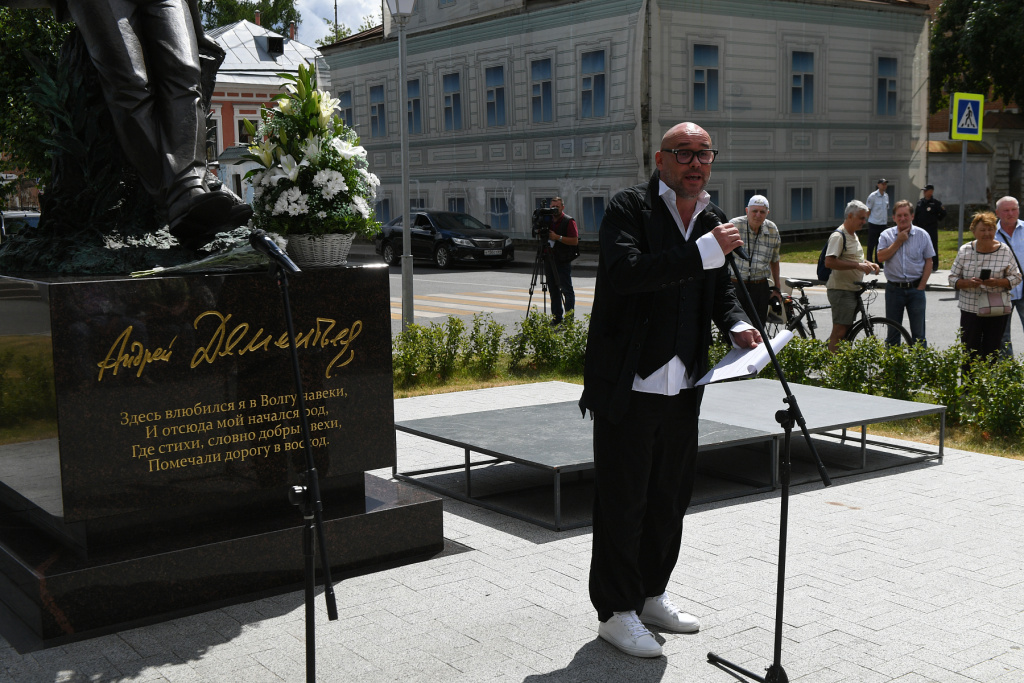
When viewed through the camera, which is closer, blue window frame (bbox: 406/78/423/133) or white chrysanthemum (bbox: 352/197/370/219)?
white chrysanthemum (bbox: 352/197/370/219)

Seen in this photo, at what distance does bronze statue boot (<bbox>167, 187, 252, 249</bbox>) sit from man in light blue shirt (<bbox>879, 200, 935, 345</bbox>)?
6939mm

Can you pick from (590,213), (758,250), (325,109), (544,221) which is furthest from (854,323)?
(590,213)

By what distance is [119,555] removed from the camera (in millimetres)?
4906

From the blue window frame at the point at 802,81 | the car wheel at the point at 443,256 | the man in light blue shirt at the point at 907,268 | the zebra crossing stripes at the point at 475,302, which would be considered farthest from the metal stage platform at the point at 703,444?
the blue window frame at the point at 802,81

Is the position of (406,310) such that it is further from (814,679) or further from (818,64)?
(818,64)

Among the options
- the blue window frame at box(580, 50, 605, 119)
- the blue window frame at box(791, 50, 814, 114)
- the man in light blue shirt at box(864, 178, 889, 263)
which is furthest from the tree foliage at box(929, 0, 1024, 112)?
the man in light blue shirt at box(864, 178, 889, 263)

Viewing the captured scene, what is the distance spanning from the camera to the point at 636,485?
438cm

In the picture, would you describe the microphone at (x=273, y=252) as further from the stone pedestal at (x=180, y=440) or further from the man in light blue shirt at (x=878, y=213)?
the man in light blue shirt at (x=878, y=213)


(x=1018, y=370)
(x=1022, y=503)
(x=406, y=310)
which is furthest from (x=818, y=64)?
(x=1022, y=503)

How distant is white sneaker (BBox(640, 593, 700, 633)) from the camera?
181 inches

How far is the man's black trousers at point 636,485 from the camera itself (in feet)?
14.3

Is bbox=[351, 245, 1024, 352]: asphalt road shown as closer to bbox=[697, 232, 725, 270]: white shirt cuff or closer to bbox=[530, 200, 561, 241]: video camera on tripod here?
bbox=[530, 200, 561, 241]: video camera on tripod

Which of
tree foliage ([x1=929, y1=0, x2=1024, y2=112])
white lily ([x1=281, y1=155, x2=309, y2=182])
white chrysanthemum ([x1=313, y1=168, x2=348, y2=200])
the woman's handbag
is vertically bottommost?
the woman's handbag

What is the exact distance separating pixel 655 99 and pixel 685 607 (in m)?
25.6
